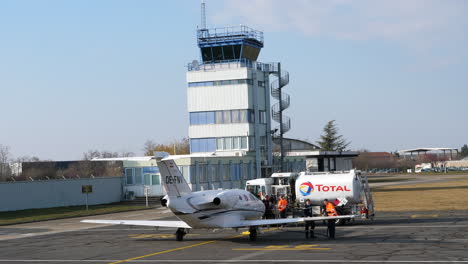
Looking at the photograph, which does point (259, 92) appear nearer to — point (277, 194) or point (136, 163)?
Answer: point (136, 163)

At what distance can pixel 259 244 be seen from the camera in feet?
89.9

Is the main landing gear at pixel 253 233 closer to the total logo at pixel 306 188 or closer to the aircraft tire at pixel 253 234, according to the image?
the aircraft tire at pixel 253 234

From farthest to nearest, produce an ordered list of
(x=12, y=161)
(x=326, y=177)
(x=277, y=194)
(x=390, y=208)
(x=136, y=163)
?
(x=12, y=161)
(x=136, y=163)
(x=390, y=208)
(x=277, y=194)
(x=326, y=177)

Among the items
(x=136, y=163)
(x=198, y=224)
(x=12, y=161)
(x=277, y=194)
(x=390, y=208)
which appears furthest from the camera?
(x=12, y=161)

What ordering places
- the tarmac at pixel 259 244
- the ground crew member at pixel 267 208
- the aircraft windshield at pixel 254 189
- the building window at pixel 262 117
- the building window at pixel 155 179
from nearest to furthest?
1. the tarmac at pixel 259 244
2. the ground crew member at pixel 267 208
3. the aircraft windshield at pixel 254 189
4. the building window at pixel 155 179
5. the building window at pixel 262 117

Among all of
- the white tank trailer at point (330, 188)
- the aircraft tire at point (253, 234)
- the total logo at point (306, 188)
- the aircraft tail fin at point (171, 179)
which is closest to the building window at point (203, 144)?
the white tank trailer at point (330, 188)

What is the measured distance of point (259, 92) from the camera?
240 ft

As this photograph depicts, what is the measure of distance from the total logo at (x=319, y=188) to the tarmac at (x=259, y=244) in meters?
1.99

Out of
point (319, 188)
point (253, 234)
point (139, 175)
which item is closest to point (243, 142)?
point (139, 175)

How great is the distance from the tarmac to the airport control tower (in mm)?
33349

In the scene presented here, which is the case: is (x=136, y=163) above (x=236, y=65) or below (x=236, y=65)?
below

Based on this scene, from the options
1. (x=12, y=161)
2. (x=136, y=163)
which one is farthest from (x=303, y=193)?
(x=12, y=161)

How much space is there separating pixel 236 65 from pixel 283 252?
161 ft

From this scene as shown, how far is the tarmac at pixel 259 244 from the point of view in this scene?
22.6 m
